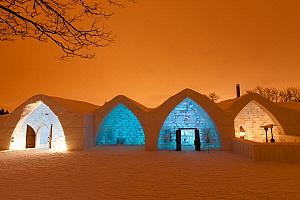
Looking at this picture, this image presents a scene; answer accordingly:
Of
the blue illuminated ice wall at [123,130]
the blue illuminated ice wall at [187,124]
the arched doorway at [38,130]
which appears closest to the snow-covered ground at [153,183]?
the blue illuminated ice wall at [187,124]

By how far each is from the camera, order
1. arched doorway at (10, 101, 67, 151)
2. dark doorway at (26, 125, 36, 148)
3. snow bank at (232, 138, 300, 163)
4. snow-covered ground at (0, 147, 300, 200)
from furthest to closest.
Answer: dark doorway at (26, 125, 36, 148) < arched doorway at (10, 101, 67, 151) < snow bank at (232, 138, 300, 163) < snow-covered ground at (0, 147, 300, 200)

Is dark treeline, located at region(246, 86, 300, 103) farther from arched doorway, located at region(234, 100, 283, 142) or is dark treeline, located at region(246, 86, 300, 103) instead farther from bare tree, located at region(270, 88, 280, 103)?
arched doorway, located at region(234, 100, 283, 142)

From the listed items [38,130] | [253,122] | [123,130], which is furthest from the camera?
[123,130]

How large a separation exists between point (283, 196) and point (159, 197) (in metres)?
2.29

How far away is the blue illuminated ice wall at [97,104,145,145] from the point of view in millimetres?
16516

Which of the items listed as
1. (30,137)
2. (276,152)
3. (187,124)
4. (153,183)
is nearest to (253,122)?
(187,124)

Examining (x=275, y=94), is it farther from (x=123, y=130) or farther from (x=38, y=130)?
(x=38, y=130)

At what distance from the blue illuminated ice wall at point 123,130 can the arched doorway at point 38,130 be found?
3.63 m

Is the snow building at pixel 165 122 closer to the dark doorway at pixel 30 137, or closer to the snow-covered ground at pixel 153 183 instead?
the dark doorway at pixel 30 137

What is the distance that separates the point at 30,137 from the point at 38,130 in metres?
0.88

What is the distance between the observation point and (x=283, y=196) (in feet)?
13.0

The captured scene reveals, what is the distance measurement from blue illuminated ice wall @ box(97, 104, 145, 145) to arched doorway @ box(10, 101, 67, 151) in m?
3.63

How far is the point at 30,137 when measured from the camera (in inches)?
636

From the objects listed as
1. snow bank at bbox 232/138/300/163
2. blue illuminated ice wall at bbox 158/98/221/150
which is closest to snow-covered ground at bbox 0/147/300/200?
snow bank at bbox 232/138/300/163
